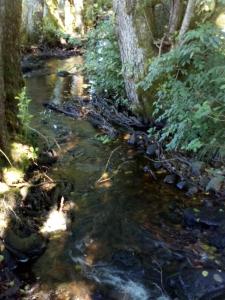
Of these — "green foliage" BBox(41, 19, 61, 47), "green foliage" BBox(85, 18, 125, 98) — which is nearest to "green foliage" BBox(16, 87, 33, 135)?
"green foliage" BBox(85, 18, 125, 98)

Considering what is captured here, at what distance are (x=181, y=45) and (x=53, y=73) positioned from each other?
26.4 feet

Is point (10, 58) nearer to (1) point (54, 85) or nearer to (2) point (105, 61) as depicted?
(2) point (105, 61)

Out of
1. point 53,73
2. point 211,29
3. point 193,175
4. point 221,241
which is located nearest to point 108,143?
point 193,175

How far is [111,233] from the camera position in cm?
520

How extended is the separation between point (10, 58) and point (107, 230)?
2.99 meters

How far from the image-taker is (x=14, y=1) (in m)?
5.87

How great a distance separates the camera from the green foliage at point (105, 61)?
30.2 ft

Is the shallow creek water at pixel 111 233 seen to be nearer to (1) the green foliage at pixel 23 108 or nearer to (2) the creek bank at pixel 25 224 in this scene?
(2) the creek bank at pixel 25 224

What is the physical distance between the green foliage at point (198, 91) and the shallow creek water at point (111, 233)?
892 mm

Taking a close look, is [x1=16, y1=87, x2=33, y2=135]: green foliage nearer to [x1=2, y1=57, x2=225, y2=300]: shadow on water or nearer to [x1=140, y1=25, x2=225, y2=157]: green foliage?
[x1=2, y1=57, x2=225, y2=300]: shadow on water

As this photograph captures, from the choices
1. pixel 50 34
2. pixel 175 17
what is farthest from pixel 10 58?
pixel 50 34

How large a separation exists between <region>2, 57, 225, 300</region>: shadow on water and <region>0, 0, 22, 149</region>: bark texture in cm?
111

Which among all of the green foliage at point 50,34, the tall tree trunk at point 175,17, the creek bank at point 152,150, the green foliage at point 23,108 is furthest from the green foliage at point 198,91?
the green foliage at point 50,34

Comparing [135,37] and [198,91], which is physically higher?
[135,37]
